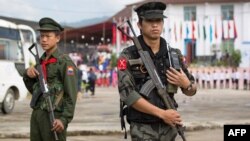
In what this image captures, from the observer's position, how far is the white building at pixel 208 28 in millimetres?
44250

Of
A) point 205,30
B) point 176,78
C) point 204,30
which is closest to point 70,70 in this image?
point 176,78

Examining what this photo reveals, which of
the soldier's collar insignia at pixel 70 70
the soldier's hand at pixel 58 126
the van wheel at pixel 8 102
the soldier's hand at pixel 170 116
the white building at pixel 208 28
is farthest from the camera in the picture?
the white building at pixel 208 28

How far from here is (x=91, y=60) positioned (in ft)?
161

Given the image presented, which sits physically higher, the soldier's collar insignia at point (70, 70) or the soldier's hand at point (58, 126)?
the soldier's collar insignia at point (70, 70)

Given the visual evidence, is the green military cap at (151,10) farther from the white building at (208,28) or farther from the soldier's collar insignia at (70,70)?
the white building at (208,28)

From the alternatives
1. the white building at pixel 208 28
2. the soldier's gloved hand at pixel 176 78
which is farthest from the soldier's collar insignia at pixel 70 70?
the white building at pixel 208 28

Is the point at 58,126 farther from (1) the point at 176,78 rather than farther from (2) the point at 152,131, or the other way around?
(1) the point at 176,78

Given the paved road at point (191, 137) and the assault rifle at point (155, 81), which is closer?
the assault rifle at point (155, 81)

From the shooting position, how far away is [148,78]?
3541 mm

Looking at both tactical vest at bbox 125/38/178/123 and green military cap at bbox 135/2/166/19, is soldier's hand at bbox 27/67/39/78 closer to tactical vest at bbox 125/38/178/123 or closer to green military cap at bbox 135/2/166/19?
tactical vest at bbox 125/38/178/123

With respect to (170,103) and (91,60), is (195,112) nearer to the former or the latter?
(170,103)

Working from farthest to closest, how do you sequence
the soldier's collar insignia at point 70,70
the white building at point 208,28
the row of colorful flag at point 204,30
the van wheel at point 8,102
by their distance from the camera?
the white building at point 208,28
the row of colorful flag at point 204,30
the van wheel at point 8,102
the soldier's collar insignia at point 70,70

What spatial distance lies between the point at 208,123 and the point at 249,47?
1385 inches

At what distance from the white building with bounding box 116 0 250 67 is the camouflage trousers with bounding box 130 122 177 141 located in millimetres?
40573
